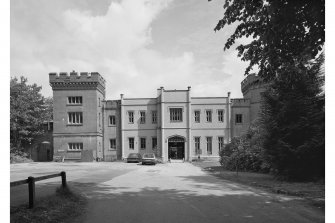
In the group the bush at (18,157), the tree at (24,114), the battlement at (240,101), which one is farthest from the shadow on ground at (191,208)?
the tree at (24,114)

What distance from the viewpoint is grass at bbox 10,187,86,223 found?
7.80 metres

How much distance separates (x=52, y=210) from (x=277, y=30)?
7480 millimetres

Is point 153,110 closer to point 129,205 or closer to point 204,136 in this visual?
point 204,136

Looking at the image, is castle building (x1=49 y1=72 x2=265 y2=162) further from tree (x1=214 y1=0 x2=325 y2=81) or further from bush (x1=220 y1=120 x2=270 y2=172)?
tree (x1=214 y1=0 x2=325 y2=81)

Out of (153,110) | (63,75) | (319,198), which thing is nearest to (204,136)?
(153,110)

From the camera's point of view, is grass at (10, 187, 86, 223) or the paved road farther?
the paved road

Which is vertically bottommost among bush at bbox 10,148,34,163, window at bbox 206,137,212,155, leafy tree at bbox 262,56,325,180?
bush at bbox 10,148,34,163

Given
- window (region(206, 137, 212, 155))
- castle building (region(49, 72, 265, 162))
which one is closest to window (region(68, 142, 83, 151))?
castle building (region(49, 72, 265, 162))

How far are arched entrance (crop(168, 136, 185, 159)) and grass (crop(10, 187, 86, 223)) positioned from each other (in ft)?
126

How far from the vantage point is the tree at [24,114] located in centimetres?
4818

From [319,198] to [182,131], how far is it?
37.8m

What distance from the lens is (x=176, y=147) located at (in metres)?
49.8

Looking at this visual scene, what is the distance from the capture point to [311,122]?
56.5ft

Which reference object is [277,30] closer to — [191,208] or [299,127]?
[191,208]
